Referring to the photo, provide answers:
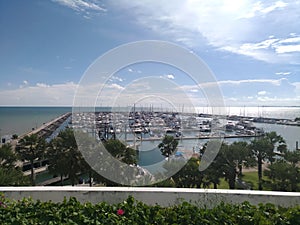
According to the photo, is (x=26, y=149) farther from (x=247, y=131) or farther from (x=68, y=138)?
(x=247, y=131)

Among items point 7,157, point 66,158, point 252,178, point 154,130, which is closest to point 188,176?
point 154,130

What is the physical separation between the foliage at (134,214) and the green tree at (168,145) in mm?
10896

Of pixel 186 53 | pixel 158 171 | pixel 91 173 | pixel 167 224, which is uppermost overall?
pixel 186 53

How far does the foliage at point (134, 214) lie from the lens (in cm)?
179

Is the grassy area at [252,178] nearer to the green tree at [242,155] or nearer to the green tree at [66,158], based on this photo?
the green tree at [242,155]

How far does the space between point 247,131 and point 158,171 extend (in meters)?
30.2

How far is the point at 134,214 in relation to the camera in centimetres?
187

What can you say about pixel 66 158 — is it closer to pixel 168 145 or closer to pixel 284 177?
pixel 168 145

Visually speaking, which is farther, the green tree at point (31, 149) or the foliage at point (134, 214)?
the green tree at point (31, 149)

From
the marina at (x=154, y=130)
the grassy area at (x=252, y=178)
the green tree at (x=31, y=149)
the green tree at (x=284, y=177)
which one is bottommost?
the grassy area at (x=252, y=178)

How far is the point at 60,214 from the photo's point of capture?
1.83 m

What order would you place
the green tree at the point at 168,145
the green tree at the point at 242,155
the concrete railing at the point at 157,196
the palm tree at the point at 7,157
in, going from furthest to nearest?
the green tree at the point at 168,145 → the green tree at the point at 242,155 → the palm tree at the point at 7,157 → the concrete railing at the point at 157,196

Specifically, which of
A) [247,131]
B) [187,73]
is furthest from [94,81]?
[247,131]

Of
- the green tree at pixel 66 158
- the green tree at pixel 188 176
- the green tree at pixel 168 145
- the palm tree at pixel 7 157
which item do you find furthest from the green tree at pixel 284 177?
the palm tree at pixel 7 157
